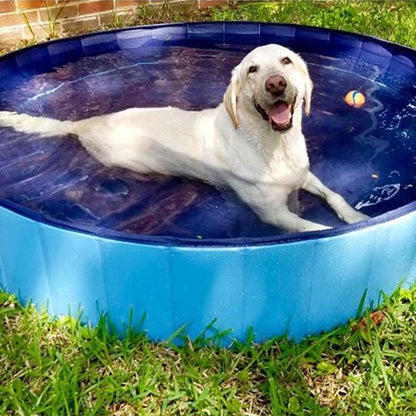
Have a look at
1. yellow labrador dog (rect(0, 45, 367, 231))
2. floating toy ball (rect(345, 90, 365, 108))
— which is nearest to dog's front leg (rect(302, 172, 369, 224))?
yellow labrador dog (rect(0, 45, 367, 231))

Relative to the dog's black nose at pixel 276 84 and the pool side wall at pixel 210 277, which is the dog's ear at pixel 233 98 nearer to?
the dog's black nose at pixel 276 84

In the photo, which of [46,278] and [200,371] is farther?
[46,278]

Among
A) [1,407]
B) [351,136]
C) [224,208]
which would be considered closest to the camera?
[1,407]

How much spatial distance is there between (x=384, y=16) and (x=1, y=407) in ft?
19.2

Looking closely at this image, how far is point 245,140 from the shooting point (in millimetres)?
3346

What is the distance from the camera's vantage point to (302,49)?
18.6 feet

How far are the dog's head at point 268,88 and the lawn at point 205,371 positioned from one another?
1138 mm

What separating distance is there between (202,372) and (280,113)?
1467 mm

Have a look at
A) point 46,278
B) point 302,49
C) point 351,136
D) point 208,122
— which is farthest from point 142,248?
point 302,49

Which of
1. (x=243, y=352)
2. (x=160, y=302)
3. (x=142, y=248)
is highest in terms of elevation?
(x=142, y=248)

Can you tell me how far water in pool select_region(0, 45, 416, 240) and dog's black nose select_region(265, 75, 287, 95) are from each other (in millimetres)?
758

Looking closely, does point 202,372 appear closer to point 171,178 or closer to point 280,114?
point 280,114

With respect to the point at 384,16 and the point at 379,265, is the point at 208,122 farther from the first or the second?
the point at 384,16

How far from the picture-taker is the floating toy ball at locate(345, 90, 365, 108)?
460cm
